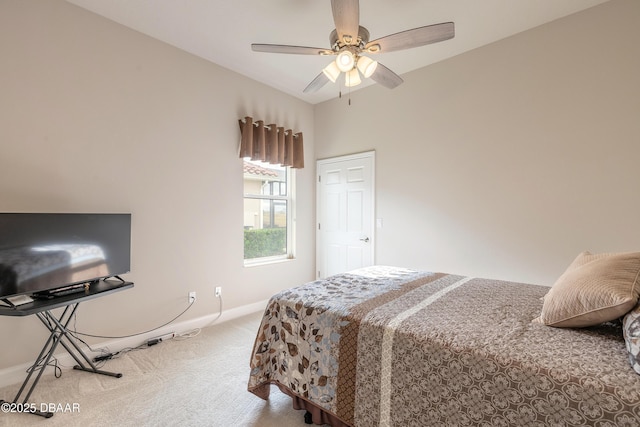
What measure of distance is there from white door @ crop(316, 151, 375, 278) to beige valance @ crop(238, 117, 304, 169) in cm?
52

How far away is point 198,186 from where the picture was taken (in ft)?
10.2

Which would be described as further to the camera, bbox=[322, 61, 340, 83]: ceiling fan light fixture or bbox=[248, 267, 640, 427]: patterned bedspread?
bbox=[322, 61, 340, 83]: ceiling fan light fixture

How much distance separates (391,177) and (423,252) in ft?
3.22

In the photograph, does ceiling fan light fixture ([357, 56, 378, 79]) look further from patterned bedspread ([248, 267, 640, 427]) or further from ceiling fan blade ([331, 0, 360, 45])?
patterned bedspread ([248, 267, 640, 427])

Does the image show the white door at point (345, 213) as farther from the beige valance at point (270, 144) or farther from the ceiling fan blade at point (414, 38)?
the ceiling fan blade at point (414, 38)

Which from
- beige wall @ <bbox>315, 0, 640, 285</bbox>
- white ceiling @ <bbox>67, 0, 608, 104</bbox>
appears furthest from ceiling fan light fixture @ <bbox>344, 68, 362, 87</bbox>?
beige wall @ <bbox>315, 0, 640, 285</bbox>

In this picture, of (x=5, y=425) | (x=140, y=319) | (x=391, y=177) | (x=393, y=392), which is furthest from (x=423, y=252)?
(x=5, y=425)

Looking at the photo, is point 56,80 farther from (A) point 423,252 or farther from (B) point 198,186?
(A) point 423,252

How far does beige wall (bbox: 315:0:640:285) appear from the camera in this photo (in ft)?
7.64

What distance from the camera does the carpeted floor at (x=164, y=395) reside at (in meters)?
1.72

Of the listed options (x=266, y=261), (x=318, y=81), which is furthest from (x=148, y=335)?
(x=318, y=81)

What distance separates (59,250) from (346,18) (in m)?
2.42

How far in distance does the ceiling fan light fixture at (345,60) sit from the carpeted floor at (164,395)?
228 cm

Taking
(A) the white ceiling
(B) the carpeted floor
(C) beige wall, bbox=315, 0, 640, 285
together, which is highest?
(A) the white ceiling
